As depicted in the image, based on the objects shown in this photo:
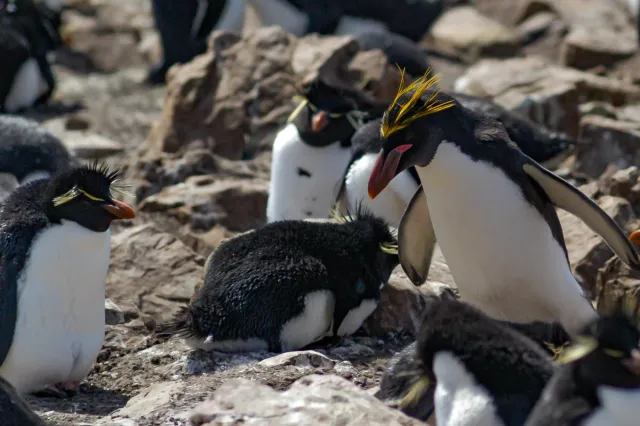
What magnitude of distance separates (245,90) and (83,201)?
14.4 feet

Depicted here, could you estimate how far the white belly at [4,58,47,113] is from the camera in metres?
11.4

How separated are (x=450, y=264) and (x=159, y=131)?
15.6 ft

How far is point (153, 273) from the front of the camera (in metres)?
6.09

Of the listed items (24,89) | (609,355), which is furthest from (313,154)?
(24,89)

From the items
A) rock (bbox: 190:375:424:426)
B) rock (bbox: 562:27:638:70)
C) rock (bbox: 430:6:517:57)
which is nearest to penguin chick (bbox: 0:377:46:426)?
rock (bbox: 190:375:424:426)

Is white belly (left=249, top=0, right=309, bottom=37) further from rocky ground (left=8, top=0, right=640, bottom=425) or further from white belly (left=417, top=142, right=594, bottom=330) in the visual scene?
white belly (left=417, top=142, right=594, bottom=330)

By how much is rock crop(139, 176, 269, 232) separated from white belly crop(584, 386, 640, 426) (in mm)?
4546

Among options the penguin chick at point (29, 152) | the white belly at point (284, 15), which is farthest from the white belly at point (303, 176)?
the white belly at point (284, 15)

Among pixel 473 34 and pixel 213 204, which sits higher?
pixel 213 204

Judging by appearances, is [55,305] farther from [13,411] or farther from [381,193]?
[381,193]

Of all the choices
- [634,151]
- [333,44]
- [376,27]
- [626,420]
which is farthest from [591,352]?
[376,27]

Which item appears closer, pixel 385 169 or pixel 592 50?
pixel 385 169

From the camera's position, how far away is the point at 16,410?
336 cm

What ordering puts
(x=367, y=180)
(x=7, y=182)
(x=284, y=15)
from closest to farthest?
(x=367, y=180) → (x=7, y=182) → (x=284, y=15)
